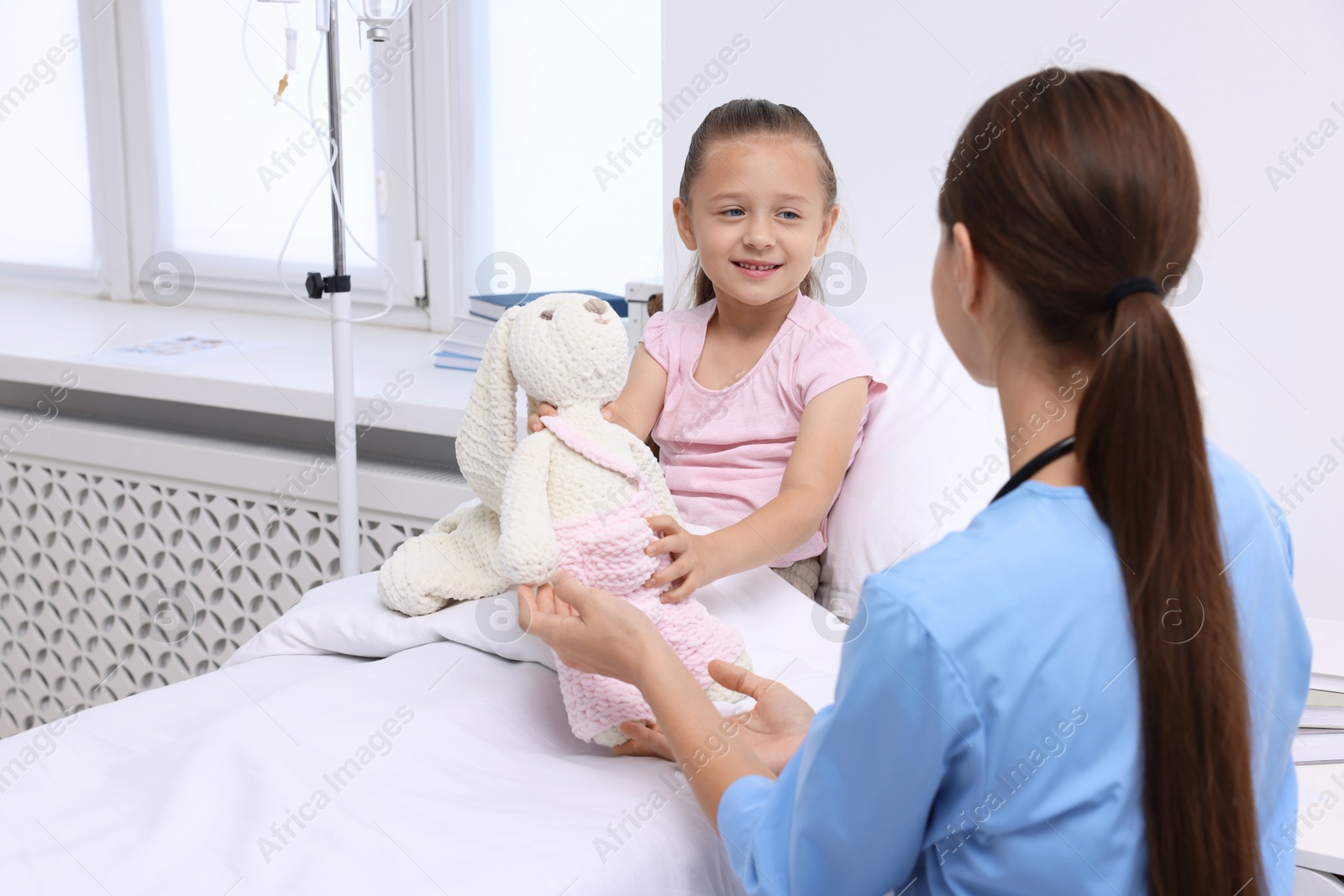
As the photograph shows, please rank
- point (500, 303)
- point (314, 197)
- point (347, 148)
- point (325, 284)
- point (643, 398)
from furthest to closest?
point (314, 197), point (347, 148), point (500, 303), point (325, 284), point (643, 398)

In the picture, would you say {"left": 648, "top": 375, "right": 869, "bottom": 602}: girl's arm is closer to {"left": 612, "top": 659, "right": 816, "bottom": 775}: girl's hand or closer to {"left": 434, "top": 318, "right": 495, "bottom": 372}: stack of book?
{"left": 612, "top": 659, "right": 816, "bottom": 775}: girl's hand

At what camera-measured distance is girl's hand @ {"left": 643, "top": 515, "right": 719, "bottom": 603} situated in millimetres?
973

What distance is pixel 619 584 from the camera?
949 millimetres

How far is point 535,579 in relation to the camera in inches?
35.6

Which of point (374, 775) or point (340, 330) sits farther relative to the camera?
point (340, 330)

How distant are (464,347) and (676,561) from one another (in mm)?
1176

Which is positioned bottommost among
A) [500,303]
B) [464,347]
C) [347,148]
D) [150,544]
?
[150,544]

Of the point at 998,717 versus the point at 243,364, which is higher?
the point at 998,717

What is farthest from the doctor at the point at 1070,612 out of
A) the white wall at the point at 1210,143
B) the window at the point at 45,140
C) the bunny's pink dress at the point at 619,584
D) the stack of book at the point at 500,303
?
the window at the point at 45,140

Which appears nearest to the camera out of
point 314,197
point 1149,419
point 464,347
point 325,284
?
point 1149,419

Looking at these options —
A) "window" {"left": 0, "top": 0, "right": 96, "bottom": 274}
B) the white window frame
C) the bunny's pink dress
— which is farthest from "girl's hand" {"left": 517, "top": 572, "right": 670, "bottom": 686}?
"window" {"left": 0, "top": 0, "right": 96, "bottom": 274}

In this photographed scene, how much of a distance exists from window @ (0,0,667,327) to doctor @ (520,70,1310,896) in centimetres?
154

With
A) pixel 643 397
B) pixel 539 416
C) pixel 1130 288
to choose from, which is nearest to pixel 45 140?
pixel 643 397

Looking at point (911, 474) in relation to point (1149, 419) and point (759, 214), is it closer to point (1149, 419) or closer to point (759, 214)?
point (759, 214)
